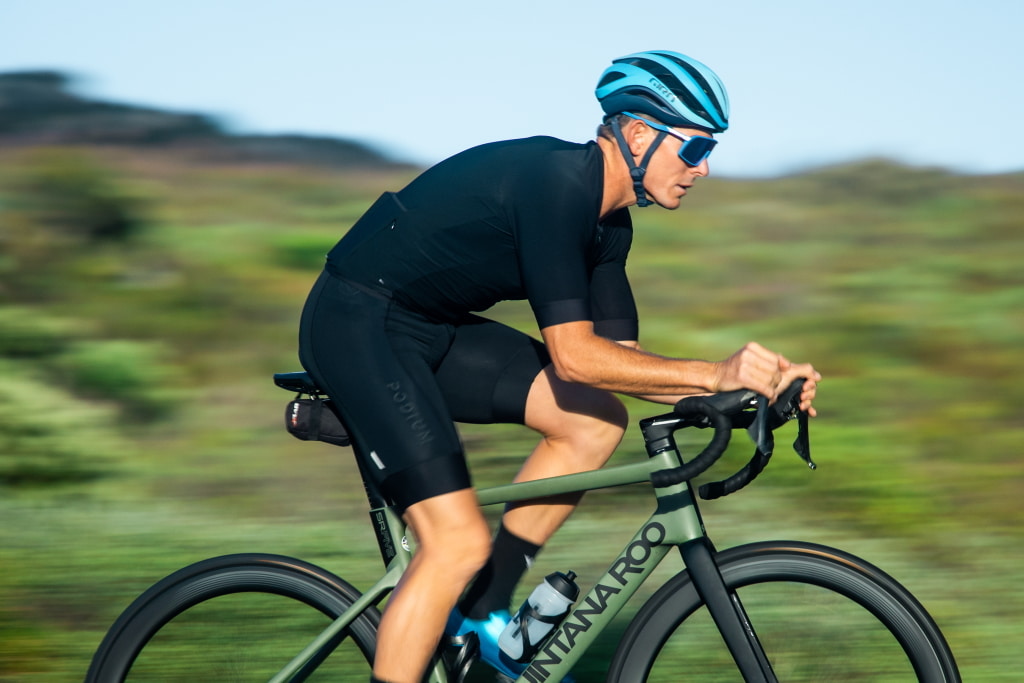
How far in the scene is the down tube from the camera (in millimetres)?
3072

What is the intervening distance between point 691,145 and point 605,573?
1.16 meters

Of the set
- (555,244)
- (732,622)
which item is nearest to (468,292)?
(555,244)

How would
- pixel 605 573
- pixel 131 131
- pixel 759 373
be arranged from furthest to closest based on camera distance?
pixel 131 131 → pixel 605 573 → pixel 759 373

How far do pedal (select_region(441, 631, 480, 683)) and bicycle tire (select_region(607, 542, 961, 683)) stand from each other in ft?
1.33

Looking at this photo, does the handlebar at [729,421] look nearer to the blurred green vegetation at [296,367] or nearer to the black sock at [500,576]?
the black sock at [500,576]

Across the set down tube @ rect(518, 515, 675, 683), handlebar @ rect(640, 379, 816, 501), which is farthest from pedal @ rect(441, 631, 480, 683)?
handlebar @ rect(640, 379, 816, 501)

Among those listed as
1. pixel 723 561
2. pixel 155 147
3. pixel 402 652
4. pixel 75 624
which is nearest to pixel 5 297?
pixel 75 624

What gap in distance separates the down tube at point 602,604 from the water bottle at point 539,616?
0.05 m

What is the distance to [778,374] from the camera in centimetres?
282

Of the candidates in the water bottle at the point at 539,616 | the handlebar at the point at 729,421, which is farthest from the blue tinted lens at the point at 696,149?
the water bottle at the point at 539,616

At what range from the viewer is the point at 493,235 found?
10.00ft

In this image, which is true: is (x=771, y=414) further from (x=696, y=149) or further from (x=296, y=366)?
(x=296, y=366)

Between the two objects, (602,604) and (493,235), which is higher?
(493,235)

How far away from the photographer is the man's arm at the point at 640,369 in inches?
112
